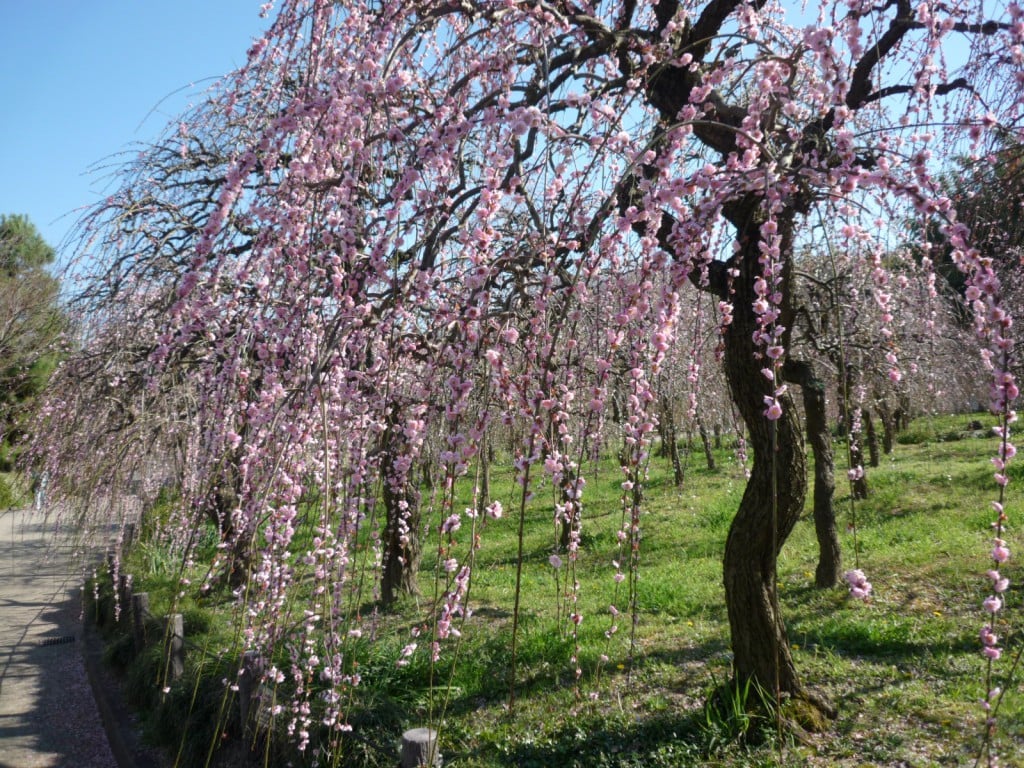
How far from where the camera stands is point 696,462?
14117mm

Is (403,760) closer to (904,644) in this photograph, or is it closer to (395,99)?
(395,99)

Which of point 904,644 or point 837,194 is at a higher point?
point 837,194

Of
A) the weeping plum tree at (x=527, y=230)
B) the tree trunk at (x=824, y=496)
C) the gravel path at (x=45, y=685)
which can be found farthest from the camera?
the tree trunk at (x=824, y=496)

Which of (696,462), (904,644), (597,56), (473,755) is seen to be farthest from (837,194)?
(696,462)

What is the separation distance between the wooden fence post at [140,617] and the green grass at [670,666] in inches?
7.4

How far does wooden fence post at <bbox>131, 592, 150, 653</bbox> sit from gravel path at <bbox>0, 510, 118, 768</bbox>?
53 cm

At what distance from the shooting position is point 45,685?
243 inches

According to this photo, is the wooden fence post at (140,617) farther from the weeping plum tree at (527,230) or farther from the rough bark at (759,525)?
the rough bark at (759,525)

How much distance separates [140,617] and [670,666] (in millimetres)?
4456

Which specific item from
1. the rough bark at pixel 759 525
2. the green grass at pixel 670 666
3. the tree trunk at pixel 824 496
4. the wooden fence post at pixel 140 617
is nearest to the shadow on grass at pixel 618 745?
the green grass at pixel 670 666

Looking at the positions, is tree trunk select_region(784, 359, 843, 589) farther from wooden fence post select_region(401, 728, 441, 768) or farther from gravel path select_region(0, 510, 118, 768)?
gravel path select_region(0, 510, 118, 768)

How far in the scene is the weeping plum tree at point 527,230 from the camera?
201cm

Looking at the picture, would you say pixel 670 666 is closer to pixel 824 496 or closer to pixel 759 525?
pixel 759 525

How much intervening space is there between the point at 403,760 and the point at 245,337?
182 cm
